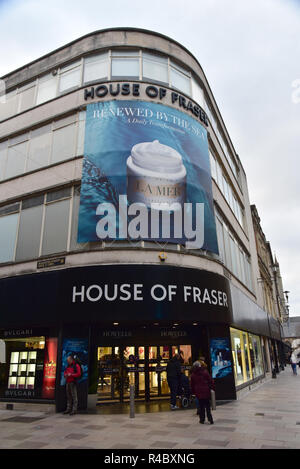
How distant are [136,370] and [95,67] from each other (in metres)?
14.2

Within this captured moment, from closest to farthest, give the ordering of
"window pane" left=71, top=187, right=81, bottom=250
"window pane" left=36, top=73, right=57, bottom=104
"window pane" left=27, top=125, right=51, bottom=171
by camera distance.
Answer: "window pane" left=71, top=187, right=81, bottom=250
"window pane" left=27, top=125, right=51, bottom=171
"window pane" left=36, top=73, right=57, bottom=104

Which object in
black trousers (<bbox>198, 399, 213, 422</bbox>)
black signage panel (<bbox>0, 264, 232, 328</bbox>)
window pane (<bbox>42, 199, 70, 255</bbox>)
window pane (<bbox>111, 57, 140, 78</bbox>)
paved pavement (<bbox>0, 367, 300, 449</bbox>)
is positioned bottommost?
paved pavement (<bbox>0, 367, 300, 449</bbox>)

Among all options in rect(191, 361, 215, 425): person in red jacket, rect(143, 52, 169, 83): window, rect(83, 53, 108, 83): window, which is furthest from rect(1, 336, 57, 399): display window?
rect(143, 52, 169, 83): window

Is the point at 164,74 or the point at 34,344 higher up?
the point at 164,74

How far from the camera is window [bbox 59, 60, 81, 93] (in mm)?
15652

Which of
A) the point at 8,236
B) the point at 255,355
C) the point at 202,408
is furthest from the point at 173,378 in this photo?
the point at 255,355

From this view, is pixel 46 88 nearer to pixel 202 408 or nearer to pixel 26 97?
pixel 26 97

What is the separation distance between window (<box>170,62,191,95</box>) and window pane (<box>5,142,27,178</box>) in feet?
27.2

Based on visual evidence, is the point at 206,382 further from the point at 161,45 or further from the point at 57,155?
the point at 161,45

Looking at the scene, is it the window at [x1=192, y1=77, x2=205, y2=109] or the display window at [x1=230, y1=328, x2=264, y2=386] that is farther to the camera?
the window at [x1=192, y1=77, x2=205, y2=109]

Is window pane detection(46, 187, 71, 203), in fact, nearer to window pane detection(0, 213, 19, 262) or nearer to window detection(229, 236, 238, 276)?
window pane detection(0, 213, 19, 262)
